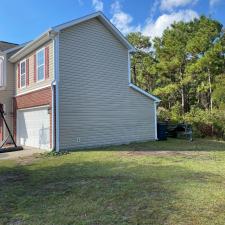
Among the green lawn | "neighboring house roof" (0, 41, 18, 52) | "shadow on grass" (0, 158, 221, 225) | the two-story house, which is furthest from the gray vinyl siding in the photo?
"neighboring house roof" (0, 41, 18, 52)

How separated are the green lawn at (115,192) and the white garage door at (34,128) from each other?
4.24m

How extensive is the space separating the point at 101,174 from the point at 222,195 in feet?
11.2

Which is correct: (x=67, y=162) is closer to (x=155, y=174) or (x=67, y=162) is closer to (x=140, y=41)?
(x=155, y=174)

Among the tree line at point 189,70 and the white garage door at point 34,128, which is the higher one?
the tree line at point 189,70

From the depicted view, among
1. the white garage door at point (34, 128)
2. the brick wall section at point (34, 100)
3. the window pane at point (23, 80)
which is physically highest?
the window pane at point (23, 80)

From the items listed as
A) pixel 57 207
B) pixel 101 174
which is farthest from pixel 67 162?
pixel 57 207

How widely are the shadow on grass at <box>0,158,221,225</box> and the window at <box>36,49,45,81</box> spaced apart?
21.4ft

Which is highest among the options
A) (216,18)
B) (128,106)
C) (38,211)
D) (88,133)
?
(216,18)

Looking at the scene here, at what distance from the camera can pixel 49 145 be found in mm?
14086

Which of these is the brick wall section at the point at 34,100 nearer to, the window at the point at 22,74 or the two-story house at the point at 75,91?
the two-story house at the point at 75,91

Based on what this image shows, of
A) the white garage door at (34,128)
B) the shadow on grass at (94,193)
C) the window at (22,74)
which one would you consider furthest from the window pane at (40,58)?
the shadow on grass at (94,193)

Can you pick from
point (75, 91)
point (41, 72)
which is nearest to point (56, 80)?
point (75, 91)

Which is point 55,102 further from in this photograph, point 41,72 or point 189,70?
point 189,70

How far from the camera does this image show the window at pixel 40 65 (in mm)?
14844
